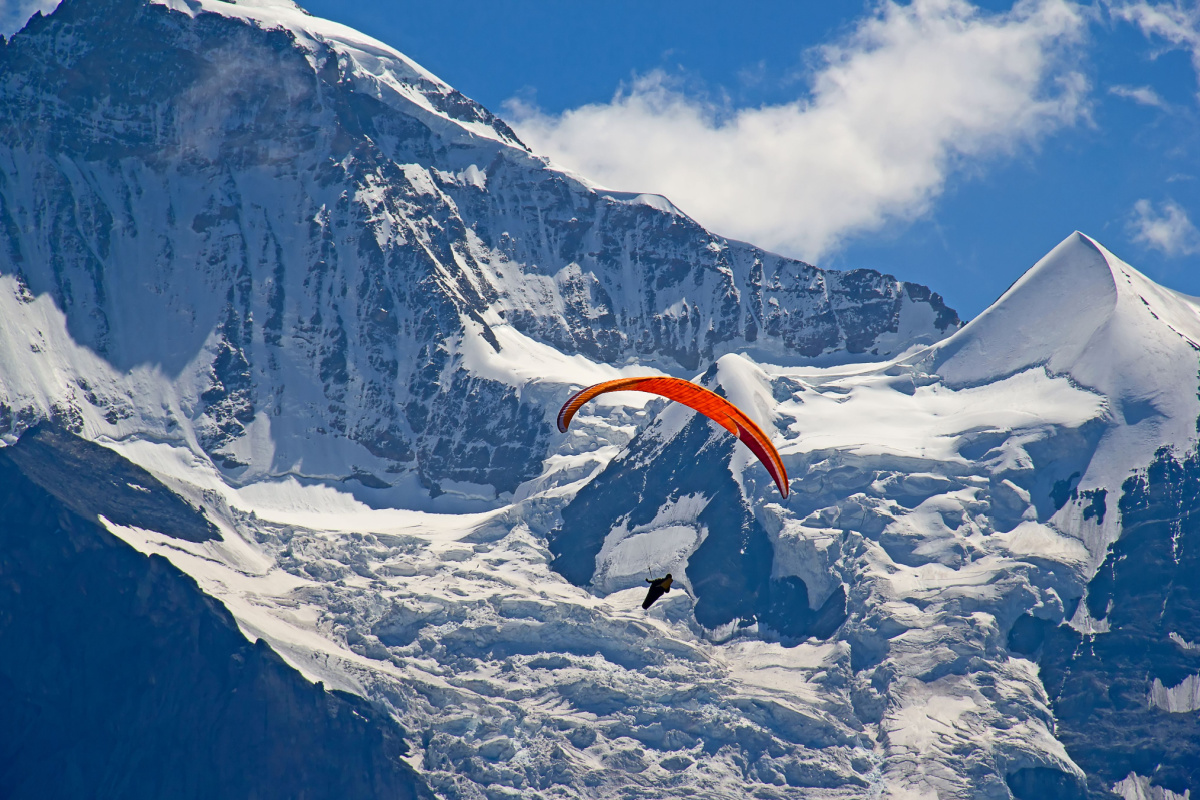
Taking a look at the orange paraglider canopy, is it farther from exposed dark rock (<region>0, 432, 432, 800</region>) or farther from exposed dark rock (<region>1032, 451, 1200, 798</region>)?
exposed dark rock (<region>1032, 451, 1200, 798</region>)

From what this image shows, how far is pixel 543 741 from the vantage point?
156875 millimetres

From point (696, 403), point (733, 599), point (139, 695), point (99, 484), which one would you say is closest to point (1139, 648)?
point (733, 599)

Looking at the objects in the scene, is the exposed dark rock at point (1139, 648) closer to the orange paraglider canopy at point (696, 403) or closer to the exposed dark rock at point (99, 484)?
the exposed dark rock at point (99, 484)

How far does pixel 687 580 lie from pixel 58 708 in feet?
203

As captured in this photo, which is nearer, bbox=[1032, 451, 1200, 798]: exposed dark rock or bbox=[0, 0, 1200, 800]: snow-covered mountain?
bbox=[0, 0, 1200, 800]: snow-covered mountain

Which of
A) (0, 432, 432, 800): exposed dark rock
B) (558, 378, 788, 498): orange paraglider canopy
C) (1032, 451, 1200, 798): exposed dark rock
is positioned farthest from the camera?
(0, 432, 432, 800): exposed dark rock

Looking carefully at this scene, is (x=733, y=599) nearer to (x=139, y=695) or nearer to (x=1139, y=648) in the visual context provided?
(x=1139, y=648)

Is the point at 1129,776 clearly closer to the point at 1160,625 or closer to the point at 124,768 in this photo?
the point at 1160,625

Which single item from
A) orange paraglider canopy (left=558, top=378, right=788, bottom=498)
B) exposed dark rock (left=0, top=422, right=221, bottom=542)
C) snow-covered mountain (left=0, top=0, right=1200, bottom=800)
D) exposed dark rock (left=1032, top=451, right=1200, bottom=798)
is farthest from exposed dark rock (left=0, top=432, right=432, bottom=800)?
orange paraglider canopy (left=558, top=378, right=788, bottom=498)

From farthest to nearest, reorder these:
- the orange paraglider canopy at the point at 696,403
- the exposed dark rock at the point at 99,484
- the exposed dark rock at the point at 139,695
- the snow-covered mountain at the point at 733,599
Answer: the exposed dark rock at the point at 99,484 < the exposed dark rock at the point at 139,695 < the snow-covered mountain at the point at 733,599 < the orange paraglider canopy at the point at 696,403

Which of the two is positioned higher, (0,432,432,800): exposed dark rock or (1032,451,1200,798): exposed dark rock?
(1032,451,1200,798): exposed dark rock

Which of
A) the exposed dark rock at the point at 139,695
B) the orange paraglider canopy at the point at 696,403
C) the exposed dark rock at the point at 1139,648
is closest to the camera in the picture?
the orange paraglider canopy at the point at 696,403

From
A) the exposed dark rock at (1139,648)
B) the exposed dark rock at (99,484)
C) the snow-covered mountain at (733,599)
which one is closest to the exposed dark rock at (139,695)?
the snow-covered mountain at (733,599)

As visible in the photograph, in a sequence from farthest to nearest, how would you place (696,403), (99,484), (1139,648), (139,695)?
1. (99,484)
2. (139,695)
3. (1139,648)
4. (696,403)
